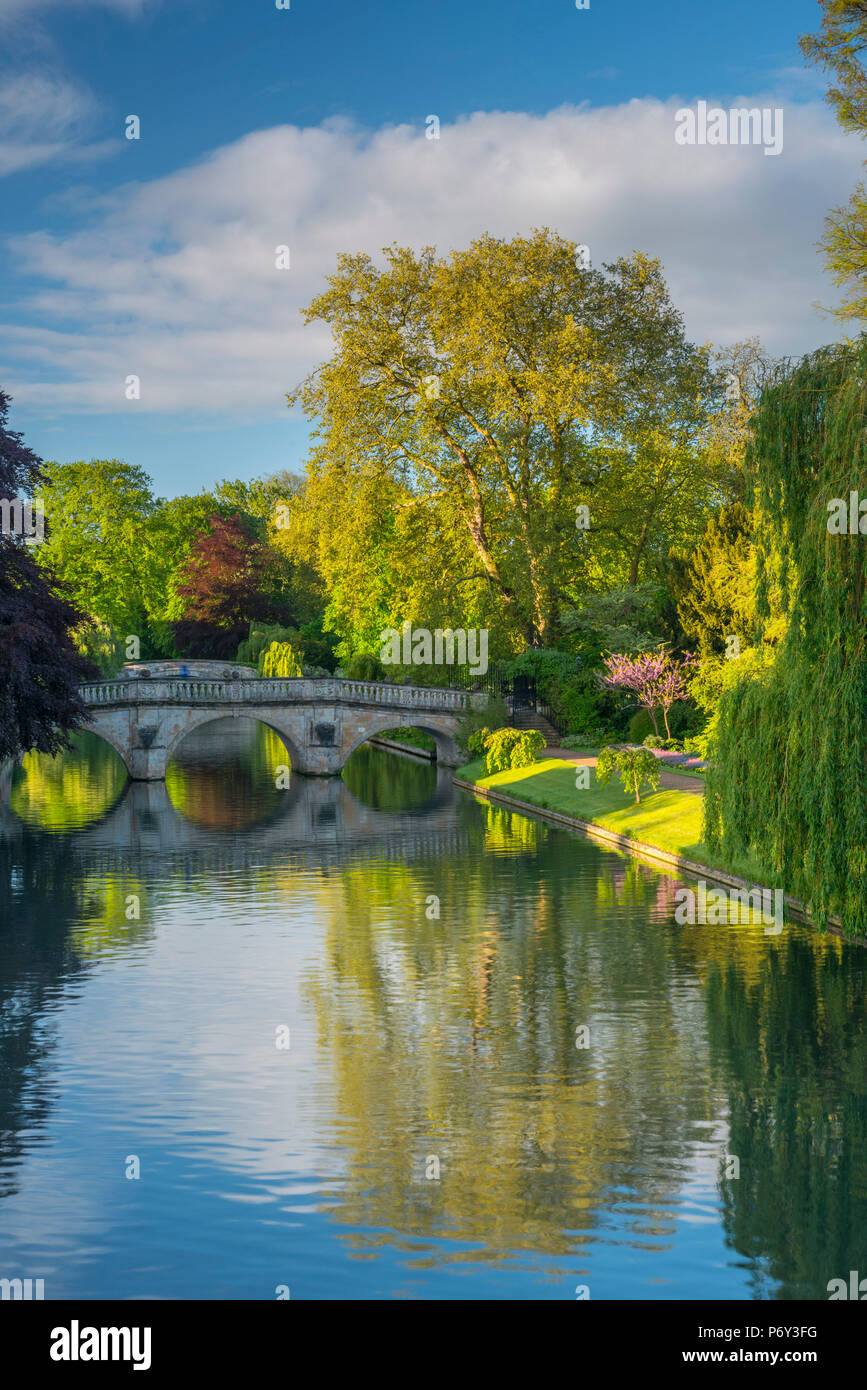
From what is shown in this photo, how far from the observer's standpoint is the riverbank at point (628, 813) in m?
24.9

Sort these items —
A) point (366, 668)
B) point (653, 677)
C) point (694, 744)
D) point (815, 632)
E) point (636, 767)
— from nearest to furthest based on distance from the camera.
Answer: point (815, 632)
point (636, 767)
point (694, 744)
point (653, 677)
point (366, 668)

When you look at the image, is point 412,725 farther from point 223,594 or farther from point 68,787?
point 223,594

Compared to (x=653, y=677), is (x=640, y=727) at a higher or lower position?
lower

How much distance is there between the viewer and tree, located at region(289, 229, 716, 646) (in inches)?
2034

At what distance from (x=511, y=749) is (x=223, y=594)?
140 ft

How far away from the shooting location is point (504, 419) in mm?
53625

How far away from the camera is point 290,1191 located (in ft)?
35.1

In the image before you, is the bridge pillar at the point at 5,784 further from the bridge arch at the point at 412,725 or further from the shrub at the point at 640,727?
the shrub at the point at 640,727

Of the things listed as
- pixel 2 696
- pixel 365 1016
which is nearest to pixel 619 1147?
pixel 365 1016

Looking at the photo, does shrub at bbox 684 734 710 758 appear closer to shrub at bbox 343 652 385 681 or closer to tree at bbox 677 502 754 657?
tree at bbox 677 502 754 657

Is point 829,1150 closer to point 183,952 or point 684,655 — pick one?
point 183,952

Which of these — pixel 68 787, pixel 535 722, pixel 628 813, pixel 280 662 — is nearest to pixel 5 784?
pixel 68 787
